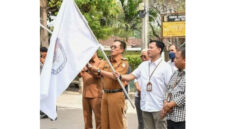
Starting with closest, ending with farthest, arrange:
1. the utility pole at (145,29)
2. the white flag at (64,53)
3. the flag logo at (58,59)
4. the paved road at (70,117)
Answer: the white flag at (64,53), the flag logo at (58,59), the paved road at (70,117), the utility pole at (145,29)

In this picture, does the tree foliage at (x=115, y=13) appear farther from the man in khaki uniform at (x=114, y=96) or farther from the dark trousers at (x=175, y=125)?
the dark trousers at (x=175, y=125)

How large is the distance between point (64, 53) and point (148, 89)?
4.24ft

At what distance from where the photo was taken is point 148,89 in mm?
5422

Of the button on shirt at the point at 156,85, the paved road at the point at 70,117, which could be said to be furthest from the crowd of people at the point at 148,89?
the paved road at the point at 70,117

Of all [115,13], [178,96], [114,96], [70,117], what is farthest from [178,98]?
[115,13]

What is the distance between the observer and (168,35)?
1386cm

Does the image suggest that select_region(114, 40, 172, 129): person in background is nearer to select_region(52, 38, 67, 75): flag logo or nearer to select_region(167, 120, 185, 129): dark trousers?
select_region(167, 120, 185, 129): dark trousers

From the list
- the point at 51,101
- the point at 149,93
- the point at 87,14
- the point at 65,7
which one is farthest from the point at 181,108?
the point at 87,14

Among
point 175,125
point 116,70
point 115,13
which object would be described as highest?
point 115,13

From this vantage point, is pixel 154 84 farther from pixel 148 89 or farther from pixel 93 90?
pixel 93 90

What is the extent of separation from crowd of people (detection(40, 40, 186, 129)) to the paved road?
1759 mm

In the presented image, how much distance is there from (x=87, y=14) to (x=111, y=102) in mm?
10405

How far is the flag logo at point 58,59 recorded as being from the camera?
15.2ft

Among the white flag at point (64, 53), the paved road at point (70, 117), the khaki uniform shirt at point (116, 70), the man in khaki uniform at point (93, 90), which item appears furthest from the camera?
the paved road at point (70, 117)
